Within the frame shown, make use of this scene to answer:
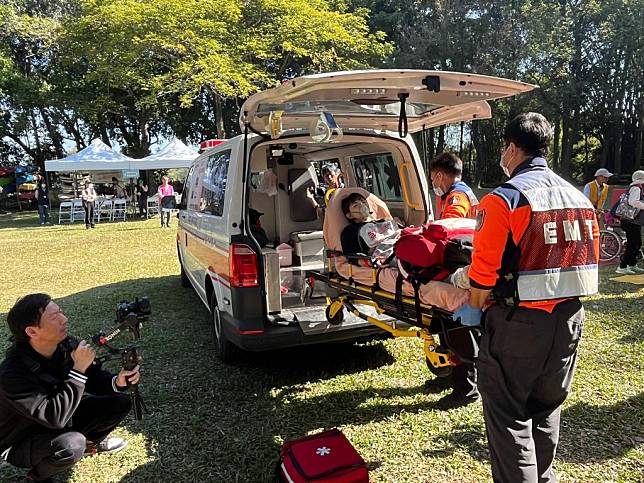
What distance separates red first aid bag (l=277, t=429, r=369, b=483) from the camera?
2574 millimetres

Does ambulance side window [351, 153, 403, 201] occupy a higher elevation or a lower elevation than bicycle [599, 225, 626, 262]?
higher

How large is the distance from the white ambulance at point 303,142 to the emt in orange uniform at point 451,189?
0.39 meters

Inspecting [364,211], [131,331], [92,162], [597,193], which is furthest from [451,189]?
[92,162]

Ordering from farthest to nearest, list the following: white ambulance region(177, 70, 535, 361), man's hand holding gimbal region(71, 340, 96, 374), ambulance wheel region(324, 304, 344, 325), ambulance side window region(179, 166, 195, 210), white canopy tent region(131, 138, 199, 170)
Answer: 1. white canopy tent region(131, 138, 199, 170)
2. ambulance side window region(179, 166, 195, 210)
3. ambulance wheel region(324, 304, 344, 325)
4. white ambulance region(177, 70, 535, 361)
5. man's hand holding gimbal region(71, 340, 96, 374)

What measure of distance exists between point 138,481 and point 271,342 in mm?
1243

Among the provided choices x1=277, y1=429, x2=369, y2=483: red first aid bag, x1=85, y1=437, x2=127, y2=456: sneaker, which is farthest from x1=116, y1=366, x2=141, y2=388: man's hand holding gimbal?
x1=277, y1=429, x2=369, y2=483: red first aid bag

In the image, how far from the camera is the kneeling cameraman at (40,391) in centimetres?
244

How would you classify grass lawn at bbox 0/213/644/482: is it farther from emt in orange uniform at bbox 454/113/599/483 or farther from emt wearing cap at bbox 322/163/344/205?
emt wearing cap at bbox 322/163/344/205

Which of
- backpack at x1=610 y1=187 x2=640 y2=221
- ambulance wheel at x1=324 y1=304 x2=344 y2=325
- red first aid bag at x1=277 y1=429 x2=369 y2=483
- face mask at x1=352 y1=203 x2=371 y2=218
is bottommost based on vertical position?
red first aid bag at x1=277 y1=429 x2=369 y2=483

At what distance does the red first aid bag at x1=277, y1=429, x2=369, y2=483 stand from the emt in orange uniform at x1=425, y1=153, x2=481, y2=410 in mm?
1140

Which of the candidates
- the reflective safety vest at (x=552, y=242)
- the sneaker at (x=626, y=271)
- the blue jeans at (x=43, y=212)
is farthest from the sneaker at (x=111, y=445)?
the blue jeans at (x=43, y=212)

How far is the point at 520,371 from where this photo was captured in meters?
2.15

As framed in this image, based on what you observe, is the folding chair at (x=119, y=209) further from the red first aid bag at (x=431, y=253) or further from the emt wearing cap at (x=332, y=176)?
the red first aid bag at (x=431, y=253)

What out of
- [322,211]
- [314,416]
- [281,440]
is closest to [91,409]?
[281,440]
